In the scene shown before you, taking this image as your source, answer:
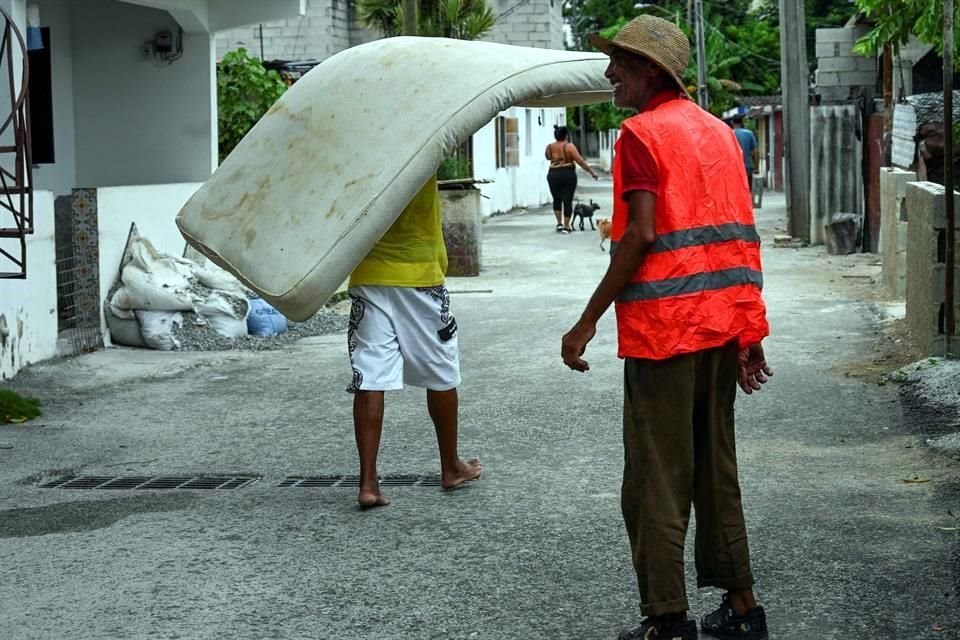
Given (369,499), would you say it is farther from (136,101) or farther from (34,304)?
(136,101)

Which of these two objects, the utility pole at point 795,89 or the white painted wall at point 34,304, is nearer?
the white painted wall at point 34,304

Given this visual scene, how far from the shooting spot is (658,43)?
163 inches

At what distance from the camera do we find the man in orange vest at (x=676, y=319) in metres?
4.02

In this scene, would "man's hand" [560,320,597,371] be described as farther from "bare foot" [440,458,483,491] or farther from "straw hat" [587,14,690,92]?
"bare foot" [440,458,483,491]

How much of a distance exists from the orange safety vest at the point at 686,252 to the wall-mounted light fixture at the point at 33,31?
7874mm

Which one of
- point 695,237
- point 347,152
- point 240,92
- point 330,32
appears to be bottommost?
point 695,237

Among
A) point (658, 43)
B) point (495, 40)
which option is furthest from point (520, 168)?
point (658, 43)

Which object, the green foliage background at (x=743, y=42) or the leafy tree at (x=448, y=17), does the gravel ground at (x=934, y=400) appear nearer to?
the leafy tree at (x=448, y=17)

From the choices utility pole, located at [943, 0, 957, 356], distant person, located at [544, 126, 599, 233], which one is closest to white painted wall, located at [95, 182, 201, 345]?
utility pole, located at [943, 0, 957, 356]

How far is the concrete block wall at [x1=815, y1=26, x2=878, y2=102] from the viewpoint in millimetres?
19328

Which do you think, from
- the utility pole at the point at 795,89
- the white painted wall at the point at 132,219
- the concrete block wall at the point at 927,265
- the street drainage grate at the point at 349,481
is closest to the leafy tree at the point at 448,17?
the utility pole at the point at 795,89

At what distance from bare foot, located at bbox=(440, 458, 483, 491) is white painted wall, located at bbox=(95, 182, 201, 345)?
542 centimetres

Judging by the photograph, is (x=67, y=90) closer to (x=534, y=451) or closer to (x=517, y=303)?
(x=517, y=303)

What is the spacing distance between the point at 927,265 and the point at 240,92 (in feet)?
34.0
